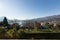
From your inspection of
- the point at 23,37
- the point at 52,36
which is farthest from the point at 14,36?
the point at 52,36

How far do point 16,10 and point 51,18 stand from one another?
341cm

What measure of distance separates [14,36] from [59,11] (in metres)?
3.64

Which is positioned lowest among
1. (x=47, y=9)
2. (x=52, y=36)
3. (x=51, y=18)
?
(x=52, y=36)

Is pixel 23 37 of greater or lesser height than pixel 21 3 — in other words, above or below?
below

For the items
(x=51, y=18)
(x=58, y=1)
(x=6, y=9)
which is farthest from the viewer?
(x=51, y=18)

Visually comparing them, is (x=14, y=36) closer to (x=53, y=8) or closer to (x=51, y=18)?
(x=53, y=8)

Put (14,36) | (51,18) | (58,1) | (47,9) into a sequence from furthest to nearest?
(51,18)
(47,9)
(58,1)
(14,36)

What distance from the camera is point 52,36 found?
6.84m

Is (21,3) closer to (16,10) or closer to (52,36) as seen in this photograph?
(16,10)

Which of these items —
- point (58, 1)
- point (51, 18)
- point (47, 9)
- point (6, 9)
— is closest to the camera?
point (6, 9)

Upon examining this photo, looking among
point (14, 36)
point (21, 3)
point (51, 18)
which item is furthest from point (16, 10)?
point (51, 18)

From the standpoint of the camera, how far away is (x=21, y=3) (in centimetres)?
679

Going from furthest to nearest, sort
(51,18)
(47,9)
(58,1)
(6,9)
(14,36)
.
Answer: (51,18) < (47,9) < (58,1) < (6,9) < (14,36)

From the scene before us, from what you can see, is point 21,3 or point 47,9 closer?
point 21,3
